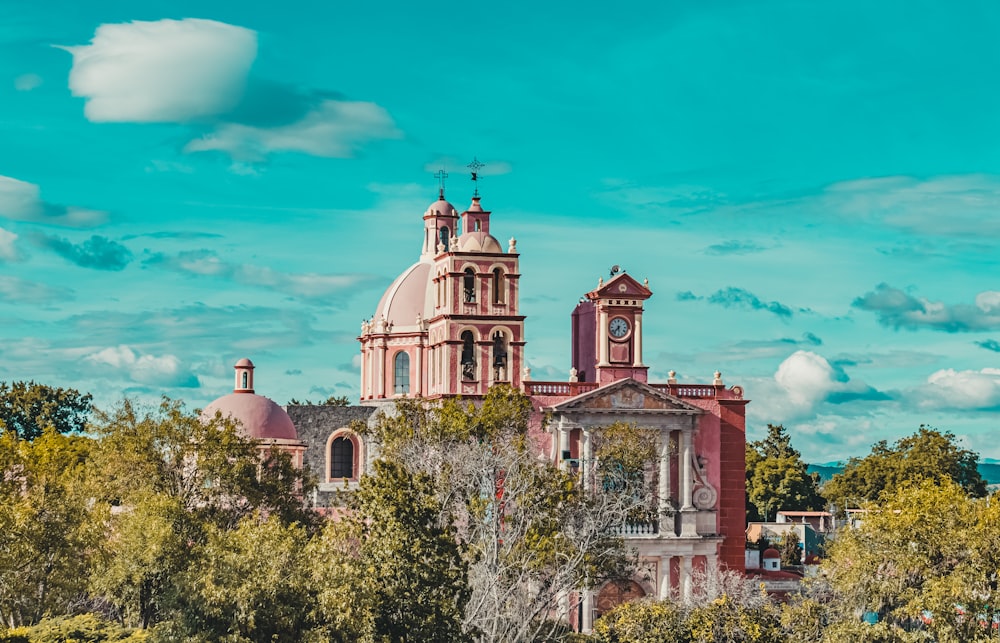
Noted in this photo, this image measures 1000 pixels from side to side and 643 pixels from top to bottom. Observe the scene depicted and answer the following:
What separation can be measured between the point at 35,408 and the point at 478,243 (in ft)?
113

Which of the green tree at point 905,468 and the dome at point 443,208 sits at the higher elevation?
the dome at point 443,208

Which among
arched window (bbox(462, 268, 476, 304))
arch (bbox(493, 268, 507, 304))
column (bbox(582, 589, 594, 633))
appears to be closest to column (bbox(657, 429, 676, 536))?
column (bbox(582, 589, 594, 633))

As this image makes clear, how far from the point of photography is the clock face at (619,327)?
2307 inches

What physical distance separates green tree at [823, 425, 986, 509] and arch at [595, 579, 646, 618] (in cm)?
3402

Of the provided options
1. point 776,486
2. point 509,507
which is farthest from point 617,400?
point 776,486

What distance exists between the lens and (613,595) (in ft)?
184

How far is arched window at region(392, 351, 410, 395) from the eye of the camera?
2650 inches

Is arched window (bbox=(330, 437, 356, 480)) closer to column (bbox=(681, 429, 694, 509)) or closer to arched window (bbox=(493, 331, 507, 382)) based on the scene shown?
arched window (bbox=(493, 331, 507, 382))

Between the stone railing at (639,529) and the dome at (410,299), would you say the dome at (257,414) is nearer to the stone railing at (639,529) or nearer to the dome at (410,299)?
the dome at (410,299)

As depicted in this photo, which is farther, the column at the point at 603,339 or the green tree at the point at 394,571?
the column at the point at 603,339

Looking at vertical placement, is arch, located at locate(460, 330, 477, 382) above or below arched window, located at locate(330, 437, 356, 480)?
above

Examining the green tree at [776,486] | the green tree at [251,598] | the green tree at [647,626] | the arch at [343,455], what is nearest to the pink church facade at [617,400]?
the arch at [343,455]

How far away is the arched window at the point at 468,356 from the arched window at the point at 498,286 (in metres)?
1.63

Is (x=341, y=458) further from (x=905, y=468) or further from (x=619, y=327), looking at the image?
(x=905, y=468)
